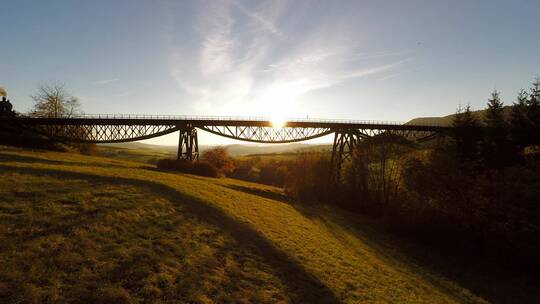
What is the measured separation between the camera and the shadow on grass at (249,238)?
1153 cm

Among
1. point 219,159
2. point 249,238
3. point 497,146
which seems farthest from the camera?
point 219,159

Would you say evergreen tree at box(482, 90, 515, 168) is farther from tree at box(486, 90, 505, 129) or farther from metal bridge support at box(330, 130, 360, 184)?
metal bridge support at box(330, 130, 360, 184)

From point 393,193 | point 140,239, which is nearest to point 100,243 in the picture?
point 140,239

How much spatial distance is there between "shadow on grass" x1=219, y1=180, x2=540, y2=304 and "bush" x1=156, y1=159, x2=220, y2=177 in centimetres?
2026

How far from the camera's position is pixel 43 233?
10422 millimetres

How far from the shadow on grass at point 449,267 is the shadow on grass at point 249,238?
9.83 meters

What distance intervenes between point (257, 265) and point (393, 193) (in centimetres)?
3022

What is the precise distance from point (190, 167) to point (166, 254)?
32135 mm

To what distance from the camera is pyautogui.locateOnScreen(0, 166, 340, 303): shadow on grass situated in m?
11.5

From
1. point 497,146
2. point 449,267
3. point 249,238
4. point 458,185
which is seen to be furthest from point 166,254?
point 497,146

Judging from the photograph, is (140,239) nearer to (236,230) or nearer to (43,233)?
(43,233)

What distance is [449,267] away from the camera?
23.5 meters

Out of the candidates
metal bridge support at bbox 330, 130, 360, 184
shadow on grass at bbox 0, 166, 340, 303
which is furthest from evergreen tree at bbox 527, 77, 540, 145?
shadow on grass at bbox 0, 166, 340, 303

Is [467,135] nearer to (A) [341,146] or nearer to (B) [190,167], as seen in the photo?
(A) [341,146]
